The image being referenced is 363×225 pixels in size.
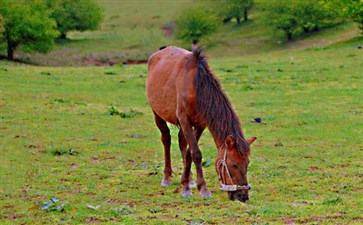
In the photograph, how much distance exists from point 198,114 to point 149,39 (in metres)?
40.2

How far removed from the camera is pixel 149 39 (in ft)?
159

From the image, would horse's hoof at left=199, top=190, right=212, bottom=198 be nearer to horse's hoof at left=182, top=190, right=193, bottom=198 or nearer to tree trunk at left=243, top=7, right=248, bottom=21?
horse's hoof at left=182, top=190, right=193, bottom=198

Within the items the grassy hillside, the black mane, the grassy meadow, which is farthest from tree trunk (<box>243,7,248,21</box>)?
the black mane

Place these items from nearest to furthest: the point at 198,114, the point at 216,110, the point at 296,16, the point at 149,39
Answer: the point at 216,110, the point at 198,114, the point at 296,16, the point at 149,39

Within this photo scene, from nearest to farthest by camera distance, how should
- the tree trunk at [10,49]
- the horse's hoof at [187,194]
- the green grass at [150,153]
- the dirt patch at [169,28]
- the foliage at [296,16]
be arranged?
the green grass at [150,153] < the horse's hoof at [187,194] < the tree trunk at [10,49] < the foliage at [296,16] < the dirt patch at [169,28]

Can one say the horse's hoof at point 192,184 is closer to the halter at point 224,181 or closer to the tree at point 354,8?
the halter at point 224,181

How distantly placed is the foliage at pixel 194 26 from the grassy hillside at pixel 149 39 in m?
0.70

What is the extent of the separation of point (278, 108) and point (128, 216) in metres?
11.3

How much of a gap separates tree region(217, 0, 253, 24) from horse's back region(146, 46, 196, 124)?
43.6m

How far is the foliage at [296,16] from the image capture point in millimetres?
44719

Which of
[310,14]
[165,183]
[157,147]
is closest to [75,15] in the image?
[310,14]

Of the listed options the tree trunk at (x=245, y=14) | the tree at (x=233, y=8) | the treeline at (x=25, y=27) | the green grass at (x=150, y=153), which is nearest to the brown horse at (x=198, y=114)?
the green grass at (x=150, y=153)

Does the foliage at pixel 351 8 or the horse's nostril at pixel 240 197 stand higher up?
the horse's nostril at pixel 240 197

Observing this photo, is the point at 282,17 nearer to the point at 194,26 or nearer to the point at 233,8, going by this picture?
the point at 194,26
